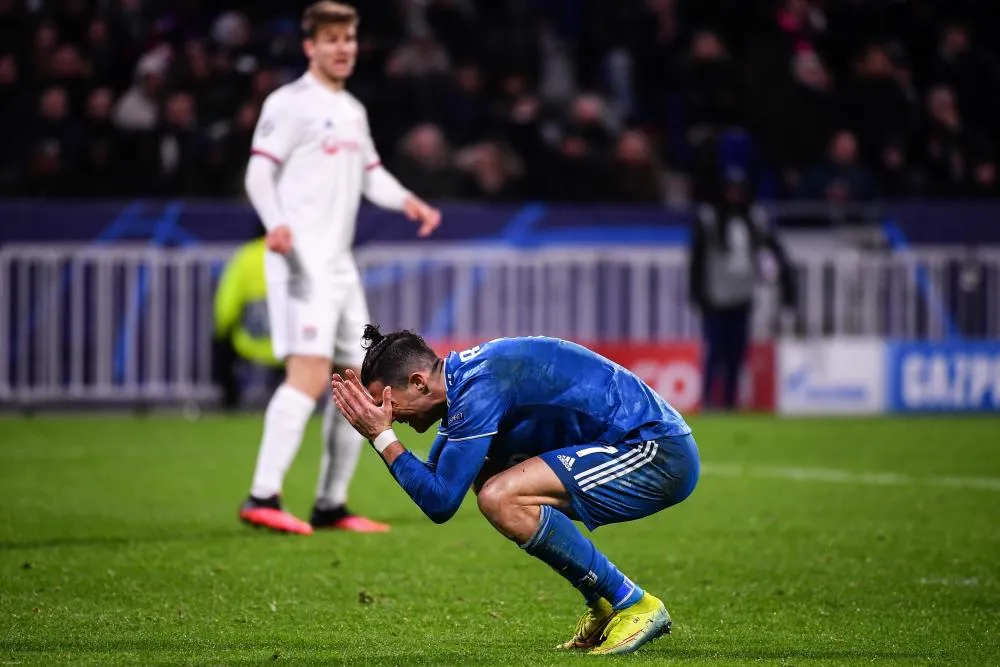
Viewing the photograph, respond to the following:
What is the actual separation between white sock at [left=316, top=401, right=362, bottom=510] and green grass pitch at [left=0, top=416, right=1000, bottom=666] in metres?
0.40

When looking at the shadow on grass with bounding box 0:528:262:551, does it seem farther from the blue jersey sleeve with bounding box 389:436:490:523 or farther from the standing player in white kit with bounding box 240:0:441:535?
the blue jersey sleeve with bounding box 389:436:490:523

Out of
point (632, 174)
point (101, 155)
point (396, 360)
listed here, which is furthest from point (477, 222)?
point (396, 360)

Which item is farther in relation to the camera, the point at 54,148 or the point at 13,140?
the point at 13,140

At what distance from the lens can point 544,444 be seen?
20.8ft

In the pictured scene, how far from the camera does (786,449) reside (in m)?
13.9

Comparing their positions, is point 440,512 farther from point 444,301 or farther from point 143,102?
point 143,102

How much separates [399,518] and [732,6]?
490 inches

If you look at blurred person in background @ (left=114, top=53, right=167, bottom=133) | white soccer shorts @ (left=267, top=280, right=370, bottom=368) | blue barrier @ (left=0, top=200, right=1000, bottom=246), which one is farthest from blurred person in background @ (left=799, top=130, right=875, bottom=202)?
white soccer shorts @ (left=267, top=280, right=370, bottom=368)

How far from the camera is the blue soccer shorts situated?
20.3 ft

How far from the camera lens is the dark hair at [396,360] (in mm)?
6066

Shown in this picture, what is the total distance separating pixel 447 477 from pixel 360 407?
366 mm

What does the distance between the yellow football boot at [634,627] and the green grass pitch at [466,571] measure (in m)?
0.06

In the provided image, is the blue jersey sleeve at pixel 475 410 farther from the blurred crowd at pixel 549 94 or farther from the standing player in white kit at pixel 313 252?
the blurred crowd at pixel 549 94

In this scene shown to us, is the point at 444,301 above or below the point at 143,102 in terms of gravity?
below
